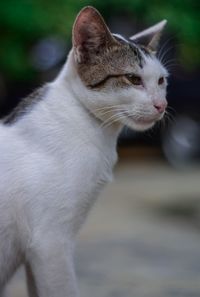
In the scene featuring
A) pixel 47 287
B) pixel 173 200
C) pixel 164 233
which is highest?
pixel 47 287

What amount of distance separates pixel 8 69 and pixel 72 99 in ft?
15.2

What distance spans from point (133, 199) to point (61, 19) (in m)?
3.13

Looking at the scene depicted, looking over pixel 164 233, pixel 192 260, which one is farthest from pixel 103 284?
pixel 164 233

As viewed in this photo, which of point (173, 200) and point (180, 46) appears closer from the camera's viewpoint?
point (180, 46)

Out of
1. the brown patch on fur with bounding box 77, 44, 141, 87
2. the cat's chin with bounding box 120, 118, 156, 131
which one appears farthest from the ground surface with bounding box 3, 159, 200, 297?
the brown patch on fur with bounding box 77, 44, 141, 87

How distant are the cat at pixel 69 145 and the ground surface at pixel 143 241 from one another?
1.00 meters

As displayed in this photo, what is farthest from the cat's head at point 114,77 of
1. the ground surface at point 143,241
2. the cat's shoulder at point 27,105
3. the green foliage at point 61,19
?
the green foliage at point 61,19

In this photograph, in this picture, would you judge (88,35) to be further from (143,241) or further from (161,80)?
(143,241)

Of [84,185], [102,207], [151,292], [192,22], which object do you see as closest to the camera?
[84,185]

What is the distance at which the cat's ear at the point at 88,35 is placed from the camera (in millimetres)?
3895

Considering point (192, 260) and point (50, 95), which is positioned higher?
point (50, 95)

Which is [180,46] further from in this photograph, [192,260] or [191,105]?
[191,105]

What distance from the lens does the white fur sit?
3875mm

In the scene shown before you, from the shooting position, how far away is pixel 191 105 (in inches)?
526
